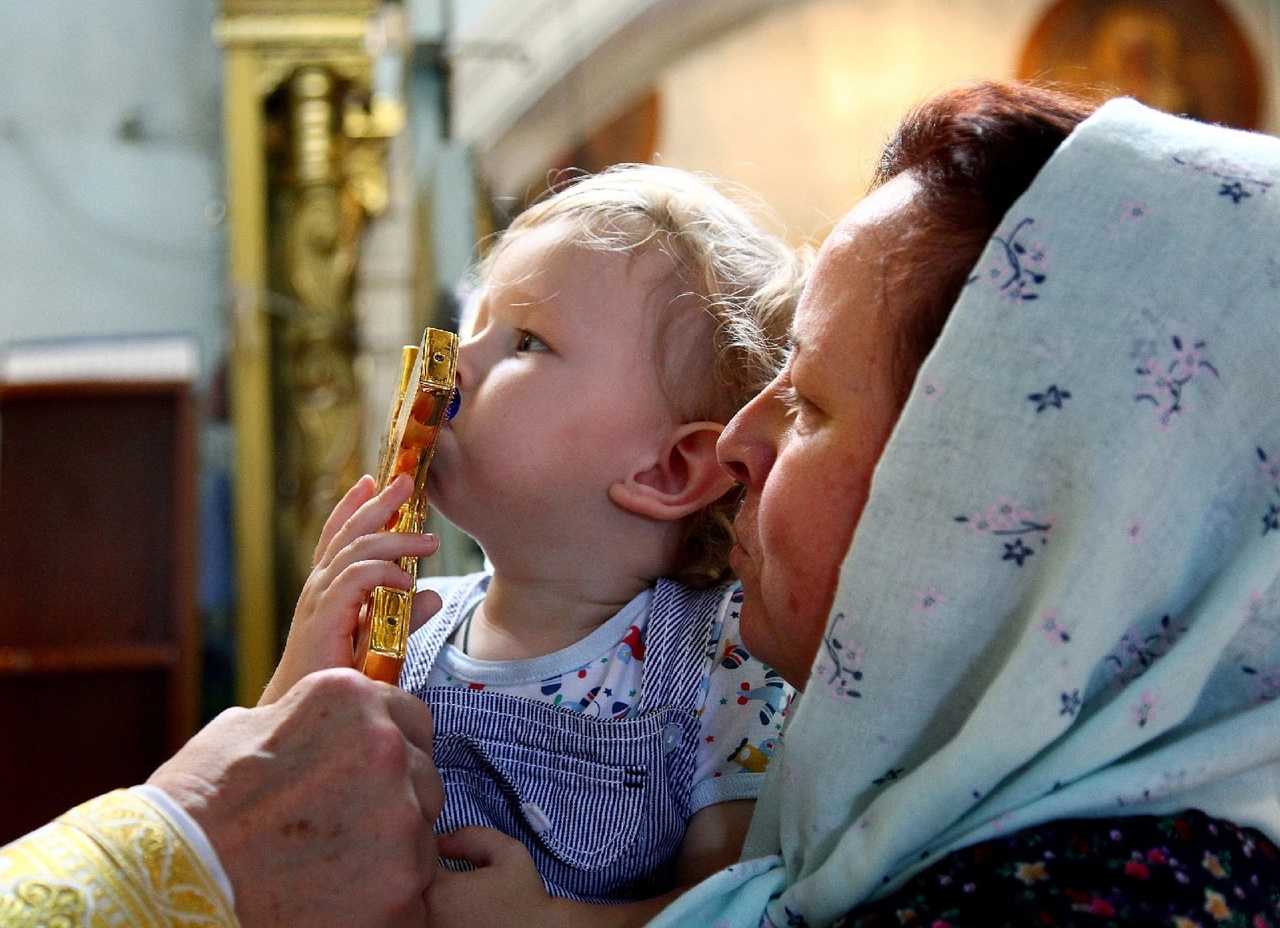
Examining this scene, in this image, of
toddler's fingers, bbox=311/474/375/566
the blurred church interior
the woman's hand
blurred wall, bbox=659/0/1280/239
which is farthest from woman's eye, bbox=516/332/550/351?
blurred wall, bbox=659/0/1280/239

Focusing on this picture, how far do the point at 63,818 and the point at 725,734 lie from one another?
69cm

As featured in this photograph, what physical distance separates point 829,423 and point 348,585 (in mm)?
523

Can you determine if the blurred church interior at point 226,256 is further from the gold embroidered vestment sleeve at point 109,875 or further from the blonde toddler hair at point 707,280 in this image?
the gold embroidered vestment sleeve at point 109,875

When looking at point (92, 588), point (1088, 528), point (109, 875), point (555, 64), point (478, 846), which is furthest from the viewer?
point (555, 64)

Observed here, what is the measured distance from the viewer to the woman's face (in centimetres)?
111

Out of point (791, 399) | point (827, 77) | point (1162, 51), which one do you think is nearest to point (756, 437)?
point (791, 399)

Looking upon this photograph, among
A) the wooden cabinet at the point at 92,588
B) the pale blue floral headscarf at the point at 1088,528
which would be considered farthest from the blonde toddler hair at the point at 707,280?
the wooden cabinet at the point at 92,588

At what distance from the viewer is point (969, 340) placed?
990 millimetres

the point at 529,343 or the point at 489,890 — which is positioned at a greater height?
the point at 529,343

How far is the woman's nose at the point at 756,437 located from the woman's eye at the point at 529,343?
0.44 m

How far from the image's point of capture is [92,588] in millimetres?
4457

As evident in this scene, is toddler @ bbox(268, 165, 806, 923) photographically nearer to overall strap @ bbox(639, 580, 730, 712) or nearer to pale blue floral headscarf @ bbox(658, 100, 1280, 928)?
overall strap @ bbox(639, 580, 730, 712)

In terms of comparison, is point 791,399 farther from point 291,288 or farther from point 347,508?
point 291,288

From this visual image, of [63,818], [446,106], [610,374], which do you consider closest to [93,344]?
[446,106]
